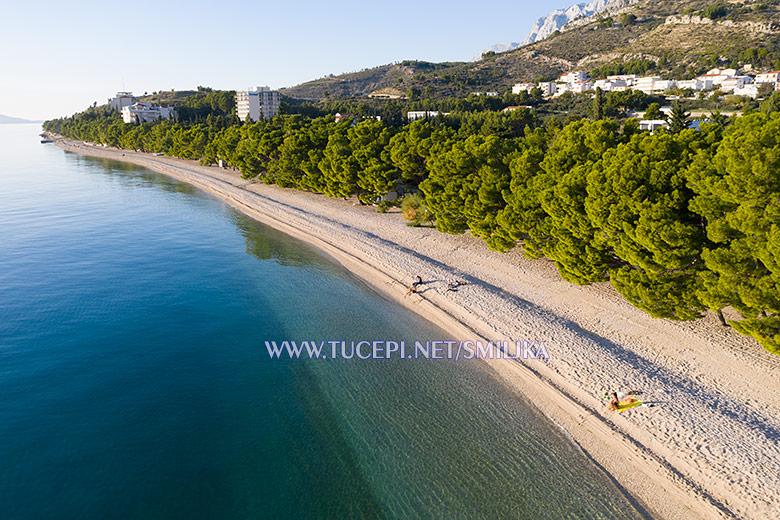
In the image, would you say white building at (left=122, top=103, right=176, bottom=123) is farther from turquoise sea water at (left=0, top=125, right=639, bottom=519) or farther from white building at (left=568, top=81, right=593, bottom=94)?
turquoise sea water at (left=0, top=125, right=639, bottom=519)

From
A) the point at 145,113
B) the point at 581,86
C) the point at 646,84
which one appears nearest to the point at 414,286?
the point at 646,84

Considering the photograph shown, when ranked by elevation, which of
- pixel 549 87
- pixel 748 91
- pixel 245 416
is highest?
pixel 549 87

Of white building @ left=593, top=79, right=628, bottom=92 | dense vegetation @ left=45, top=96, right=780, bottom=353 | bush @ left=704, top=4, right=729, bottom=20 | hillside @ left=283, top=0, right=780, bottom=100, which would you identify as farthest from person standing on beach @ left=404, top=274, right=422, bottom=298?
bush @ left=704, top=4, right=729, bottom=20

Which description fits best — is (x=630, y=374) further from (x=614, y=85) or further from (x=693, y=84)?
(x=614, y=85)

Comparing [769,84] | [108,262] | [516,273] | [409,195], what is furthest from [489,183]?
[769,84]

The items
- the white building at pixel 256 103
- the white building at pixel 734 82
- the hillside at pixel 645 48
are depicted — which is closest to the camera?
the white building at pixel 734 82

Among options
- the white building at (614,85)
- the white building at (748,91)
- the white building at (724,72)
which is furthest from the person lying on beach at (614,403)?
the white building at (724,72)

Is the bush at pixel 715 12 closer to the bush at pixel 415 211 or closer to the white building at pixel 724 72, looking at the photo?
the white building at pixel 724 72
